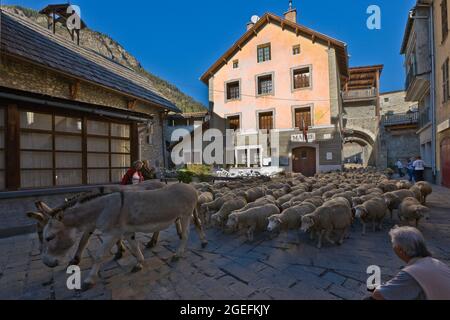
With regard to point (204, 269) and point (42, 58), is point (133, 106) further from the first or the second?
point (204, 269)

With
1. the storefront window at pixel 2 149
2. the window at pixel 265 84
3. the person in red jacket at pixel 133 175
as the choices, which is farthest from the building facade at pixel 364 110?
the storefront window at pixel 2 149

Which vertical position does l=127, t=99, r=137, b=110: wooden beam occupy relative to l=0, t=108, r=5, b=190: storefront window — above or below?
above

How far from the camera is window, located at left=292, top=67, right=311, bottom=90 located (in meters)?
20.7

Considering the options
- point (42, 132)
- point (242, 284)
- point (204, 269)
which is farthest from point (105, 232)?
point (42, 132)

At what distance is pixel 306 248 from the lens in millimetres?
4758

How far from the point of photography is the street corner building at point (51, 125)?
675cm

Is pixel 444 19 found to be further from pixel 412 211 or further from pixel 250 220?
pixel 250 220

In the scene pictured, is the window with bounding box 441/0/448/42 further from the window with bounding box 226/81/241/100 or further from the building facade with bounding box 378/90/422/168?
the building facade with bounding box 378/90/422/168

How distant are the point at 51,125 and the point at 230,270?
7.30m

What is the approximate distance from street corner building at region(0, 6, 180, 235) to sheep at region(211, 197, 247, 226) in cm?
501

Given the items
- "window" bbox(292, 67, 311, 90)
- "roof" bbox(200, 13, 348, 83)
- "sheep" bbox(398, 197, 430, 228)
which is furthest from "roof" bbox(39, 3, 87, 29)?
"sheep" bbox(398, 197, 430, 228)

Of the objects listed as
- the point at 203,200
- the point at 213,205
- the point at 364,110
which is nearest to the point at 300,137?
the point at 364,110

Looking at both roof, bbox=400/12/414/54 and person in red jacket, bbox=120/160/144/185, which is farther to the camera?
roof, bbox=400/12/414/54

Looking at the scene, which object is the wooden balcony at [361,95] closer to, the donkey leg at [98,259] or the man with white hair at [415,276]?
the man with white hair at [415,276]
